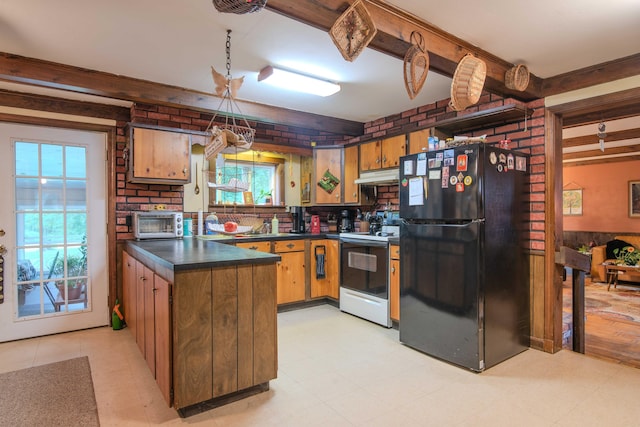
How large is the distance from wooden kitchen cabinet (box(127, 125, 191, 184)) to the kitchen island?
130 cm

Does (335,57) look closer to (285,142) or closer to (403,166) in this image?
(403,166)

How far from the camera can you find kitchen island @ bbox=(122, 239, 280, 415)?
200cm

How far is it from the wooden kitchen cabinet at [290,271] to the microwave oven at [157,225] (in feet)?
3.52

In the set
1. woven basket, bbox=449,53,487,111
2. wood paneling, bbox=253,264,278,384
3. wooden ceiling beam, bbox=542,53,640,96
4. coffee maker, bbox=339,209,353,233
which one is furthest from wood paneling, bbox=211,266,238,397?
wooden ceiling beam, bbox=542,53,640,96

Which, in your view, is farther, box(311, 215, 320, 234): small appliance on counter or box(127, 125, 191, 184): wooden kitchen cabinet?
box(311, 215, 320, 234): small appliance on counter

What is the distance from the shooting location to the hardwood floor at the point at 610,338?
3102 mm

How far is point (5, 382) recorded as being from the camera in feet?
8.07

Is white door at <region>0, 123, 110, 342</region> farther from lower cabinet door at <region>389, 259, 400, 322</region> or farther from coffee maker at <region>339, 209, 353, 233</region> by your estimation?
lower cabinet door at <region>389, 259, 400, 322</region>

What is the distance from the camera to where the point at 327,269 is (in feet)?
14.4

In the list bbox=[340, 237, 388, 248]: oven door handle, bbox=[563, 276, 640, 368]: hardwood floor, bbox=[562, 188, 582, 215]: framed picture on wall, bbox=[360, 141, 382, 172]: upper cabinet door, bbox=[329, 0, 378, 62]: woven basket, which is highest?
bbox=[329, 0, 378, 62]: woven basket

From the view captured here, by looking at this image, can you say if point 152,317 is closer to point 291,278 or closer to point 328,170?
point 291,278

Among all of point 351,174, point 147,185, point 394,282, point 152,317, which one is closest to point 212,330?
Answer: point 152,317

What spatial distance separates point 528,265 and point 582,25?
1.86 metres

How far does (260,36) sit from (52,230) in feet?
9.29
